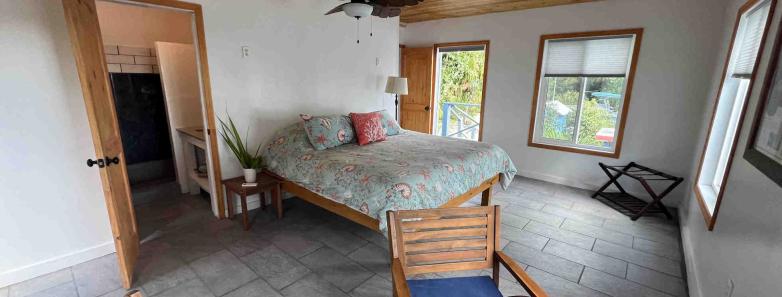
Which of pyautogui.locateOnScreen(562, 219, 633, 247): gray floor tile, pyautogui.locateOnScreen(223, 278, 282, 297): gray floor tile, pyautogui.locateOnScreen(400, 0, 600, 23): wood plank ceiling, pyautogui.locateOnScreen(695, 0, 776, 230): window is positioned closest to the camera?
pyautogui.locateOnScreen(223, 278, 282, 297): gray floor tile

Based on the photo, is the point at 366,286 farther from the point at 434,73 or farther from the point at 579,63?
the point at 434,73

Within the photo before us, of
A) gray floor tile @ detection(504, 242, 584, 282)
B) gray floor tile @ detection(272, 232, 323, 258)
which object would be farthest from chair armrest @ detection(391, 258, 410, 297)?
gray floor tile @ detection(504, 242, 584, 282)

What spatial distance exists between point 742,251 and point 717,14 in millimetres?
2908

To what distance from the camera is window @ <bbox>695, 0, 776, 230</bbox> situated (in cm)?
222

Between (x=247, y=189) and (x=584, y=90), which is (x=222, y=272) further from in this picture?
(x=584, y=90)

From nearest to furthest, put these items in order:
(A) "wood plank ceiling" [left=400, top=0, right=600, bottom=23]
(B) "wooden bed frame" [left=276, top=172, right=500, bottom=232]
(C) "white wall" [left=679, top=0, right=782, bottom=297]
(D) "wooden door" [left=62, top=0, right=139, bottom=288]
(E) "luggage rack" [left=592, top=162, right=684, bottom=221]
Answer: (C) "white wall" [left=679, top=0, right=782, bottom=297], (D) "wooden door" [left=62, top=0, right=139, bottom=288], (B) "wooden bed frame" [left=276, top=172, right=500, bottom=232], (E) "luggage rack" [left=592, top=162, right=684, bottom=221], (A) "wood plank ceiling" [left=400, top=0, right=600, bottom=23]

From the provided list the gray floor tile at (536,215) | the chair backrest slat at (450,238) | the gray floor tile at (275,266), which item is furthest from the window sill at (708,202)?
the gray floor tile at (275,266)

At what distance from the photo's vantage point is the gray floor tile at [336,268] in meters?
2.22

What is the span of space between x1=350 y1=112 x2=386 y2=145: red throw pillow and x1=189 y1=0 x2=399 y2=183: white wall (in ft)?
2.01

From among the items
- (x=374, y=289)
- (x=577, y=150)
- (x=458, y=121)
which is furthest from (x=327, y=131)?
(x=458, y=121)

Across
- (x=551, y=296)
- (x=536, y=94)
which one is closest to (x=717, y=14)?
(x=536, y=94)

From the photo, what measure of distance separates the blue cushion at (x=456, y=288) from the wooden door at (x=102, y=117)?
1825mm

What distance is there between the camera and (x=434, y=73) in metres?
5.43

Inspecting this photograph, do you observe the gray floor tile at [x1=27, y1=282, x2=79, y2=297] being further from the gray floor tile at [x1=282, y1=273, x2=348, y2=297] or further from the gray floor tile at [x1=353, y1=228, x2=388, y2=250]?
the gray floor tile at [x1=353, y1=228, x2=388, y2=250]
